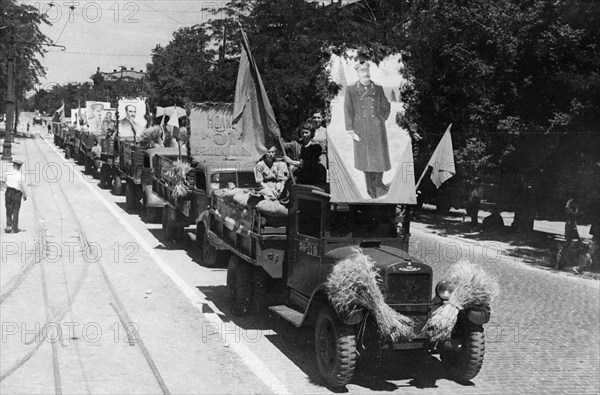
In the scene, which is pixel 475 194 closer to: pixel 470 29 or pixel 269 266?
pixel 470 29

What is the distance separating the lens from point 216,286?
1317 centimetres

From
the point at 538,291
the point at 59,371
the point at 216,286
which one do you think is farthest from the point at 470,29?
the point at 59,371

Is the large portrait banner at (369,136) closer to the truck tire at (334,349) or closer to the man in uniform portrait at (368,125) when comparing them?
the man in uniform portrait at (368,125)

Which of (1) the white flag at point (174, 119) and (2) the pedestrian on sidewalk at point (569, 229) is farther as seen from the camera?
(1) the white flag at point (174, 119)

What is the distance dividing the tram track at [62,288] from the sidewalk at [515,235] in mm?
10786

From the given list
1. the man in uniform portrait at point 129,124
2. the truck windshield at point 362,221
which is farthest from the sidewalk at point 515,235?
the man in uniform portrait at point 129,124

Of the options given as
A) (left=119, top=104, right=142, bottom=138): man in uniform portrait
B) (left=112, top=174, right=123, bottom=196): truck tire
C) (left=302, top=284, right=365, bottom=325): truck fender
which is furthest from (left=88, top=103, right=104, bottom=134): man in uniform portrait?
(left=302, top=284, right=365, bottom=325): truck fender

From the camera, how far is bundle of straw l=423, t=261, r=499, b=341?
779 cm

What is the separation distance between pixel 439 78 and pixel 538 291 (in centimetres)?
1040

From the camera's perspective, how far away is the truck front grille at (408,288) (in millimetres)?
7902

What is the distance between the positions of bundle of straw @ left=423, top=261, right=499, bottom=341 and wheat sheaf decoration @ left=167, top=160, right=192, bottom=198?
9059 mm

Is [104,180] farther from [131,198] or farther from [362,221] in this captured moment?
[362,221]

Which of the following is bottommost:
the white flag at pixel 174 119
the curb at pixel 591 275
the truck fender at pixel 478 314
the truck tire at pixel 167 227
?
the curb at pixel 591 275

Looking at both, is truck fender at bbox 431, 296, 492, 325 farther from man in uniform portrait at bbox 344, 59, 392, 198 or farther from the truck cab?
man in uniform portrait at bbox 344, 59, 392, 198
